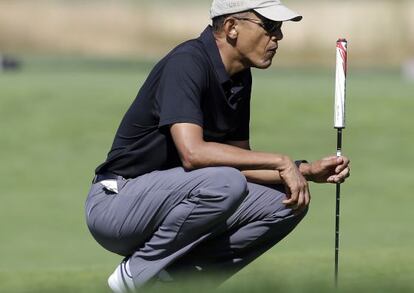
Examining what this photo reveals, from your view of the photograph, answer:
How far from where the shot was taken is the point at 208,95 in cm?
569

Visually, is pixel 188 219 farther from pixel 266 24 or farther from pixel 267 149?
pixel 267 149

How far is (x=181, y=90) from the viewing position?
5.46 m

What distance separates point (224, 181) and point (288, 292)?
1090 millimetres

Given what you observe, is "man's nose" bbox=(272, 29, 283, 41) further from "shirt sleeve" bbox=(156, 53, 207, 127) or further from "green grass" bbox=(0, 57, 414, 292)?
"green grass" bbox=(0, 57, 414, 292)

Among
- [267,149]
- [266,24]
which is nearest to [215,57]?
[266,24]

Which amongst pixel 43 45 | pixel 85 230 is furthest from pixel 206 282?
pixel 43 45

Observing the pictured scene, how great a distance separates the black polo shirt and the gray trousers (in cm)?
11

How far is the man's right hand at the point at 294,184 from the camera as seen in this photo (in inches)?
215

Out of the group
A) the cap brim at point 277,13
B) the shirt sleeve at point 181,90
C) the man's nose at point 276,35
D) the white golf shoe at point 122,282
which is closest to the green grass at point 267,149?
the white golf shoe at point 122,282

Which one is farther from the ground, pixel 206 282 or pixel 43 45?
pixel 206 282

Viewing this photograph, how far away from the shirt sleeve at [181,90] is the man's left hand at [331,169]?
622 millimetres

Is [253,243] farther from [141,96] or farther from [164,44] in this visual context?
[164,44]

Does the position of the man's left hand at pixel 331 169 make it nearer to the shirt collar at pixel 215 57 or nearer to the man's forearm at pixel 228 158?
the man's forearm at pixel 228 158

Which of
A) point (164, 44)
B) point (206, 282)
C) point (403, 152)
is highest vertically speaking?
point (206, 282)
